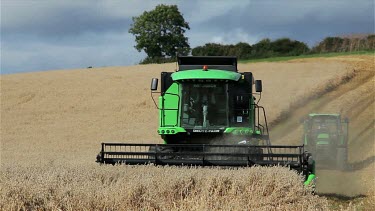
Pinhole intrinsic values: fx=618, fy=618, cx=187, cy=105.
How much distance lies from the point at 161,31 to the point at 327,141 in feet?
183

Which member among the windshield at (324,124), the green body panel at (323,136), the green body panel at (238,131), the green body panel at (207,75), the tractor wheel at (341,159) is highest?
the green body panel at (207,75)

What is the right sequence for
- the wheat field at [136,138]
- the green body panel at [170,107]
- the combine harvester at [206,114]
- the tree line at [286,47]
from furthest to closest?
the tree line at [286,47] → the green body panel at [170,107] → the combine harvester at [206,114] → the wheat field at [136,138]

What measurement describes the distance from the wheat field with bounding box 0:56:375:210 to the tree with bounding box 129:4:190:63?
2536 cm

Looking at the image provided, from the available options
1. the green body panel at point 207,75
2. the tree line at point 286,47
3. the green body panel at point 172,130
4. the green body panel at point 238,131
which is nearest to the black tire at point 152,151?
the green body panel at point 172,130

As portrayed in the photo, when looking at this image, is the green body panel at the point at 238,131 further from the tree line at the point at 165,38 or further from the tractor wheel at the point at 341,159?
the tree line at the point at 165,38

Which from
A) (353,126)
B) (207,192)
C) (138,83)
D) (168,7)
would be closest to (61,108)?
(138,83)

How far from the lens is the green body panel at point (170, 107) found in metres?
12.2

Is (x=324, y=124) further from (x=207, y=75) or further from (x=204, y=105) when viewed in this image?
(x=207, y=75)

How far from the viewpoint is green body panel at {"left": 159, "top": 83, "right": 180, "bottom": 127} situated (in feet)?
40.1

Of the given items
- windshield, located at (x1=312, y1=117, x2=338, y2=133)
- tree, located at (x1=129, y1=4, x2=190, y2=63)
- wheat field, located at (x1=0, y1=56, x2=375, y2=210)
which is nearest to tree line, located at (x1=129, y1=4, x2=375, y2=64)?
tree, located at (x1=129, y1=4, x2=190, y2=63)

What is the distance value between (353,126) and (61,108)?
13.9 metres

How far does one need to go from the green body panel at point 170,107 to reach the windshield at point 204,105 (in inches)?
8.4

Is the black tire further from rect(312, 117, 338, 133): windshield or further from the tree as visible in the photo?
the tree

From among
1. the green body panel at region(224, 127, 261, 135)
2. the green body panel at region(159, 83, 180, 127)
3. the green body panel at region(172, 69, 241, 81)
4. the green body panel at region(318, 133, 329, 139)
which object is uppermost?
the green body panel at region(172, 69, 241, 81)
